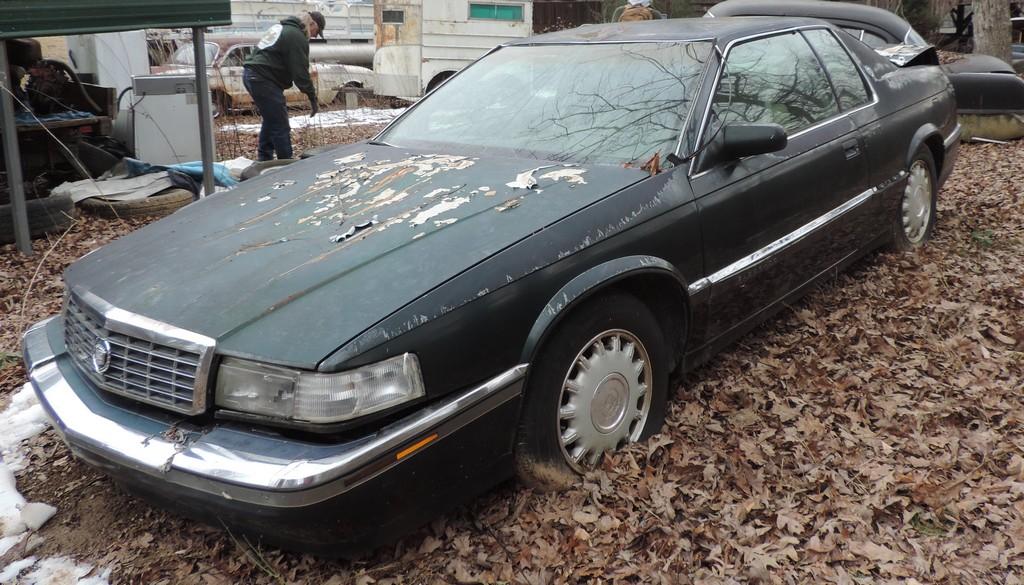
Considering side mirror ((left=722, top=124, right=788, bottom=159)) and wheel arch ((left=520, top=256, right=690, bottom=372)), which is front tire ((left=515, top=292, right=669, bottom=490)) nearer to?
wheel arch ((left=520, top=256, right=690, bottom=372))

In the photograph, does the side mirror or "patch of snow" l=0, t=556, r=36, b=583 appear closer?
"patch of snow" l=0, t=556, r=36, b=583

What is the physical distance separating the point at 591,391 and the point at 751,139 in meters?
1.20

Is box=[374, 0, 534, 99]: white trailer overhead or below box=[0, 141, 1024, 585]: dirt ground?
overhead

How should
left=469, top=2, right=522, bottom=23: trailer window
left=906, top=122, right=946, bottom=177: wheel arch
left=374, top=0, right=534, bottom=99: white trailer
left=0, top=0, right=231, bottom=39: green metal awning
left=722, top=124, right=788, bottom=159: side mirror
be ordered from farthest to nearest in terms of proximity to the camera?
left=469, top=2, right=522, bottom=23: trailer window < left=374, top=0, right=534, bottom=99: white trailer < left=0, top=0, right=231, bottom=39: green metal awning < left=906, top=122, right=946, bottom=177: wheel arch < left=722, top=124, right=788, bottom=159: side mirror

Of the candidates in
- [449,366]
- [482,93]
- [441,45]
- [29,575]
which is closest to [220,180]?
[482,93]

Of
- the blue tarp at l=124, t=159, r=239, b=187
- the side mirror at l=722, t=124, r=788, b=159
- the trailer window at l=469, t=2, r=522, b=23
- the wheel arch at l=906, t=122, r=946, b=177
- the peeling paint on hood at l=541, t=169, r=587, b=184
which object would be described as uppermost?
the trailer window at l=469, t=2, r=522, b=23

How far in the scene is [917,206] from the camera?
521 centimetres

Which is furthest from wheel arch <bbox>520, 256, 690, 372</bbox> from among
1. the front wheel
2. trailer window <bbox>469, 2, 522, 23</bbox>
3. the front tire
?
trailer window <bbox>469, 2, 522, 23</bbox>

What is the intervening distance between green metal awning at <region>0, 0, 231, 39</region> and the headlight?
449 cm

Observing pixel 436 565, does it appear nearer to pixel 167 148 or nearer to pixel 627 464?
pixel 627 464

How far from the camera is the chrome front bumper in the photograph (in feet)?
7.14

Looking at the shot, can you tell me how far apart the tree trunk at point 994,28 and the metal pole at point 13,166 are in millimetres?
12169

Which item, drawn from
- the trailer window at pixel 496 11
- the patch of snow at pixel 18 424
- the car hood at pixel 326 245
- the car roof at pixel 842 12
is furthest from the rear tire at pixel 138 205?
the trailer window at pixel 496 11

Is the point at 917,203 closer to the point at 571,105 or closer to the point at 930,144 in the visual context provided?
the point at 930,144
